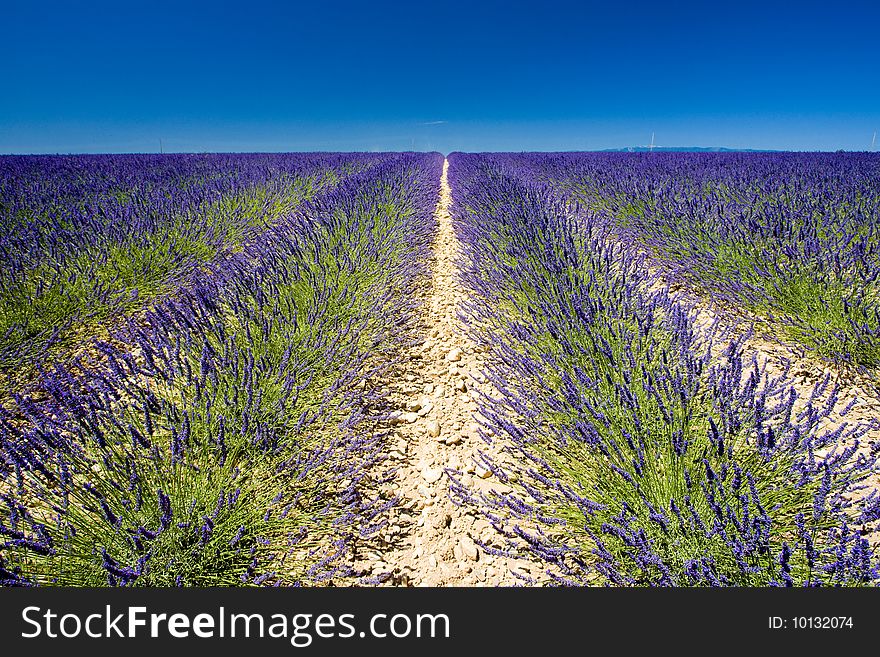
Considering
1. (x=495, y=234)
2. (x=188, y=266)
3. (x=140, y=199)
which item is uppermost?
(x=140, y=199)

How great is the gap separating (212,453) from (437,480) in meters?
0.88

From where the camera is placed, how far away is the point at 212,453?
4.75 ft

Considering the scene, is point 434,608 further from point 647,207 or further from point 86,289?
point 647,207

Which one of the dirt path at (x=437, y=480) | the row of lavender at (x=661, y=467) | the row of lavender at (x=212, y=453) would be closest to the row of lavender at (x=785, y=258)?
the row of lavender at (x=661, y=467)

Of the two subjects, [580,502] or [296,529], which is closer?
[580,502]

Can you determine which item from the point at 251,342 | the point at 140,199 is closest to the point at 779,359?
the point at 251,342

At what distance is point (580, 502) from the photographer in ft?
4.01

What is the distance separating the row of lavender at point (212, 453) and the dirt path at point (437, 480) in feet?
0.43

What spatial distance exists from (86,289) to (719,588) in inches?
153

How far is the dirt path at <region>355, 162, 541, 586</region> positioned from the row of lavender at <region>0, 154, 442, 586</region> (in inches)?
5.2

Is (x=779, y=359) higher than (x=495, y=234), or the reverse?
(x=495, y=234)

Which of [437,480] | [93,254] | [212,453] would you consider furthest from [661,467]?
→ [93,254]

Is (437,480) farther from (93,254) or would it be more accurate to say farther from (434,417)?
(93,254)

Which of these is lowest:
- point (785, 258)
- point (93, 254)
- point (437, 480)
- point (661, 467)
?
point (437, 480)
